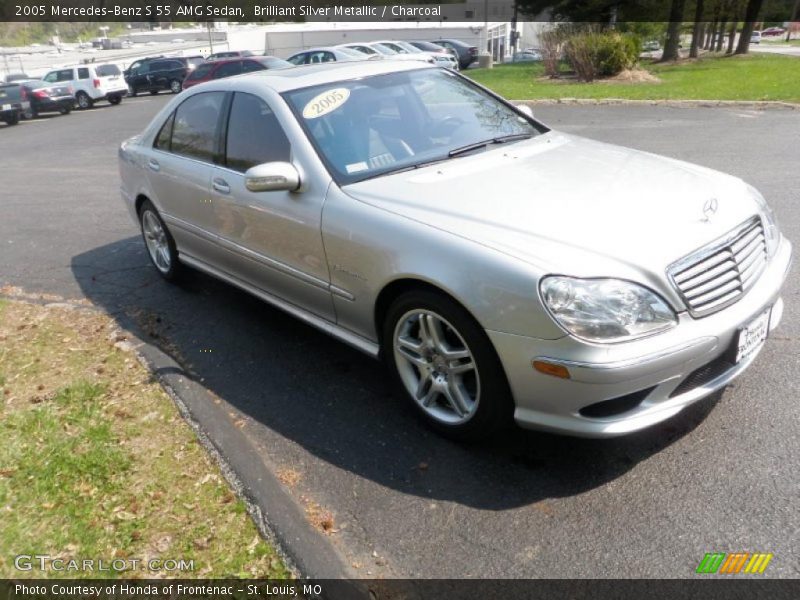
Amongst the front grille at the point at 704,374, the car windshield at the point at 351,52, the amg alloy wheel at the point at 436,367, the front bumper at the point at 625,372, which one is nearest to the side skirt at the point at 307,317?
the amg alloy wheel at the point at 436,367

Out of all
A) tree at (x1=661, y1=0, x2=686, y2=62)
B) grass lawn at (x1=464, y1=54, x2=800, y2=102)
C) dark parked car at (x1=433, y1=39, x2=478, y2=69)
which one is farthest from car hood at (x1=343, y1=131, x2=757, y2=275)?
dark parked car at (x1=433, y1=39, x2=478, y2=69)

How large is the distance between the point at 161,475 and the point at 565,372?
1.87 meters

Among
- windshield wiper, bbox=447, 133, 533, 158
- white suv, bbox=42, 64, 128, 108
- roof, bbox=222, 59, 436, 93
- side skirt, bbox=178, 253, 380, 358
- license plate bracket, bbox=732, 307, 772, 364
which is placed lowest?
white suv, bbox=42, 64, 128, 108

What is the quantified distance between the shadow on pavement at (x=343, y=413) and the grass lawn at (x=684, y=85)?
498 inches

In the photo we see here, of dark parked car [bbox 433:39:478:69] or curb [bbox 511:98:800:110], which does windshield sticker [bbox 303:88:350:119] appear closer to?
curb [bbox 511:98:800:110]

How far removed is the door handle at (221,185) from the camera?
14.3 ft

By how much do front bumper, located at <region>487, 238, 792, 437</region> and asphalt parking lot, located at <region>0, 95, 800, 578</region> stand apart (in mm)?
331

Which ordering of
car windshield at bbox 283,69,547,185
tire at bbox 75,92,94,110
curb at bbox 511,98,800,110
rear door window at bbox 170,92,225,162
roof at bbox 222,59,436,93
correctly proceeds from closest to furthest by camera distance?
car windshield at bbox 283,69,547,185, roof at bbox 222,59,436,93, rear door window at bbox 170,92,225,162, curb at bbox 511,98,800,110, tire at bbox 75,92,94,110

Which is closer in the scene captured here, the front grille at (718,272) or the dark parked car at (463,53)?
the front grille at (718,272)

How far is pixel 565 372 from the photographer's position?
8.81 ft

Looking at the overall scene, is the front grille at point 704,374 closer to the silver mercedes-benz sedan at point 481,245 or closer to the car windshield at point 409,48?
the silver mercedes-benz sedan at point 481,245

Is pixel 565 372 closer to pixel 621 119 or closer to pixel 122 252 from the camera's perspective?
pixel 122 252

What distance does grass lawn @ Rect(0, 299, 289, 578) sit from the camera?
2678 mm

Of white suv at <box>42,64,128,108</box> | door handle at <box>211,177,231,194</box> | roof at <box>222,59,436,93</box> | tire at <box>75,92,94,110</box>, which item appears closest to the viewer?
roof at <box>222,59,436,93</box>
